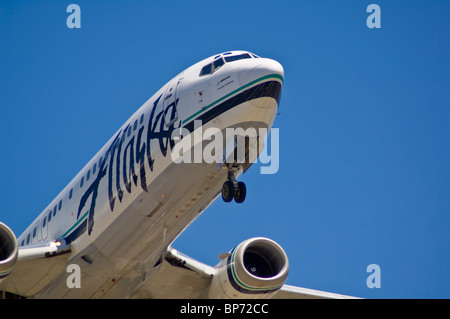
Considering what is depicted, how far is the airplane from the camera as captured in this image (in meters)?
20.6

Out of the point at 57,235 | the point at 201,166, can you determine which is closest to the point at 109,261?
the point at 57,235

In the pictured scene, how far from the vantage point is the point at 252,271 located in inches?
969

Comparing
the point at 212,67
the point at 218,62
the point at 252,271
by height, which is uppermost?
the point at 218,62

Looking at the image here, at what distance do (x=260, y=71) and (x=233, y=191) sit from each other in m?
2.95

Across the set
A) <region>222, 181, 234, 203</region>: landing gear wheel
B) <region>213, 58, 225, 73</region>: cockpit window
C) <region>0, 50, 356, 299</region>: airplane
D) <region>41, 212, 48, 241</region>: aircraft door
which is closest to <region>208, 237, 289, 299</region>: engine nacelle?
<region>0, 50, 356, 299</region>: airplane

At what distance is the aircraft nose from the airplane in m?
0.03

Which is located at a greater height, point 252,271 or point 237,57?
point 237,57

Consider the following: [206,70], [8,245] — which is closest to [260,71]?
[206,70]

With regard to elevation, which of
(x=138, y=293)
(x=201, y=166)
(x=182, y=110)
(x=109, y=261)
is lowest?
(x=138, y=293)

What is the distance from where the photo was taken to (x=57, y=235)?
2505cm

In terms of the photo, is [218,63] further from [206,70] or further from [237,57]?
[237,57]
